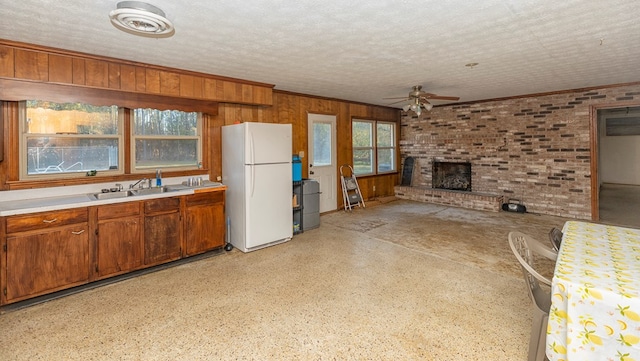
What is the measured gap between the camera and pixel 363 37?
→ 120 inches

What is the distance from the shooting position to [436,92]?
19.5ft

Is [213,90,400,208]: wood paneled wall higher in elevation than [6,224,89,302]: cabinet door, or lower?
higher

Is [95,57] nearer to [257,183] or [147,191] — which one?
[147,191]

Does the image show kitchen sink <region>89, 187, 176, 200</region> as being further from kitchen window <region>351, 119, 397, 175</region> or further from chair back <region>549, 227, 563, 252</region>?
kitchen window <region>351, 119, 397, 175</region>

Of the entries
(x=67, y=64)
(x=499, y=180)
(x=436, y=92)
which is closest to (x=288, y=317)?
(x=67, y=64)

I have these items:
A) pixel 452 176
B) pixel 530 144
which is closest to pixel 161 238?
pixel 452 176

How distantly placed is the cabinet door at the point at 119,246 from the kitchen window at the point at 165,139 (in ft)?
3.25

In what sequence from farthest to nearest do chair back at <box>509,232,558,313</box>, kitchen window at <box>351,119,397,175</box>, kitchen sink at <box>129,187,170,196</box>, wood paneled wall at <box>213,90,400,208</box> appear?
kitchen window at <box>351,119,397,175</box> → wood paneled wall at <box>213,90,400,208</box> → kitchen sink at <box>129,187,170,196</box> → chair back at <box>509,232,558,313</box>

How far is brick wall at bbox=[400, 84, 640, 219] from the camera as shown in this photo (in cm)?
586

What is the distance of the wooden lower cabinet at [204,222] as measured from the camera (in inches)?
155

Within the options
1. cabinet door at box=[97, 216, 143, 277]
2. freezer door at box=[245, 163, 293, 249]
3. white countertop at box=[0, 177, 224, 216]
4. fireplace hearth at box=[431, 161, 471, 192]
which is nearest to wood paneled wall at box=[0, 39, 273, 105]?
white countertop at box=[0, 177, 224, 216]

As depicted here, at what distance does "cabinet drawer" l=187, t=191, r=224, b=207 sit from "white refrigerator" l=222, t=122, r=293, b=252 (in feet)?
0.88

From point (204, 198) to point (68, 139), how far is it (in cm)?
163

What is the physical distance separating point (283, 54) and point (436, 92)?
355 centimetres
